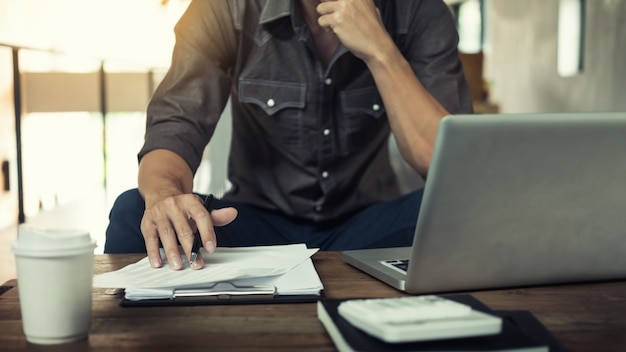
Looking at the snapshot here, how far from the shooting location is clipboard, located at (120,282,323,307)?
0.82m

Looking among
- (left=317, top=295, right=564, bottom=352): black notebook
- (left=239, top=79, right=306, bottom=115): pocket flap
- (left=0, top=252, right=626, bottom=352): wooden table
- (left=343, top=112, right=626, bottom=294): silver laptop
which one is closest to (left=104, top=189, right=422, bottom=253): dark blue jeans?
(left=239, top=79, right=306, bottom=115): pocket flap

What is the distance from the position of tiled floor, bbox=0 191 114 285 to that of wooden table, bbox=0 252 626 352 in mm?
2610

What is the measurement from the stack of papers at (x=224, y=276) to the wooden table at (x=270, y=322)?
0.02m

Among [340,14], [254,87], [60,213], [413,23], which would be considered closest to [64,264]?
[340,14]

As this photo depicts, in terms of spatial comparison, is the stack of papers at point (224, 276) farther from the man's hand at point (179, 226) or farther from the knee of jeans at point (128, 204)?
the knee of jeans at point (128, 204)

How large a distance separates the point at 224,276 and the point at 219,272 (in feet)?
0.10

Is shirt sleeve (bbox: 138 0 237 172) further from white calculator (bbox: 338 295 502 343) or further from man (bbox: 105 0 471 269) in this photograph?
white calculator (bbox: 338 295 502 343)

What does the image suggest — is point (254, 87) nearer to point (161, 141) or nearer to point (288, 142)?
point (288, 142)

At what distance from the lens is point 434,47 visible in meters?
1.62

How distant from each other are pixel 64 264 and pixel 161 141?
2.37 feet

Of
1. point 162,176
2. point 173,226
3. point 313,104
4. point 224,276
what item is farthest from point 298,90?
point 224,276

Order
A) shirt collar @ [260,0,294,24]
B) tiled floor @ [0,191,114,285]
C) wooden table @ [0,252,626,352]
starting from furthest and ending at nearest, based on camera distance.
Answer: tiled floor @ [0,191,114,285], shirt collar @ [260,0,294,24], wooden table @ [0,252,626,352]

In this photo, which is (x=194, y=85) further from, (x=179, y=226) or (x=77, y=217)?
(x=77, y=217)

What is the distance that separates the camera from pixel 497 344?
60cm
